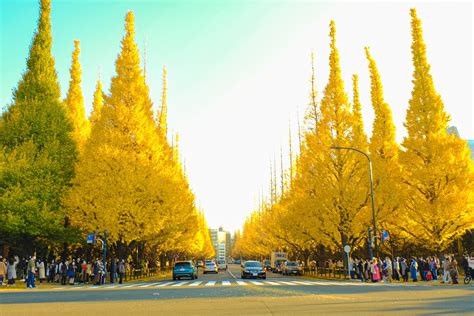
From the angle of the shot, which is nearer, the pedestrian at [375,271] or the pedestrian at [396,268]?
the pedestrian at [375,271]

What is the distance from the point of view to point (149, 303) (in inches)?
528

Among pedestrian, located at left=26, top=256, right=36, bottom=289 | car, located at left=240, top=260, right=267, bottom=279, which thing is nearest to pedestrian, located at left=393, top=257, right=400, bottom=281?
car, located at left=240, top=260, right=267, bottom=279

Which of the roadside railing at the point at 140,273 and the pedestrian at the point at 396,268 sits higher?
the pedestrian at the point at 396,268

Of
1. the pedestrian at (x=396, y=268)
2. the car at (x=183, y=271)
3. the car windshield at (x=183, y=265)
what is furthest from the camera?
the car windshield at (x=183, y=265)

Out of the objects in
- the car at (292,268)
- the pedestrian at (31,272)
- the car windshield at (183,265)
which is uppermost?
the pedestrian at (31,272)

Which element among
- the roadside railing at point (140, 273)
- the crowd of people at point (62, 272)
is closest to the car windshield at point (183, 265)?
the roadside railing at point (140, 273)

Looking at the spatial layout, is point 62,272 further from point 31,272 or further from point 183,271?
Result: point 183,271

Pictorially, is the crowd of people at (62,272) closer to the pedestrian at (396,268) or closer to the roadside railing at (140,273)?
the roadside railing at (140,273)

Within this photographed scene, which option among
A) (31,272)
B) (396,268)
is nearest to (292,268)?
(396,268)

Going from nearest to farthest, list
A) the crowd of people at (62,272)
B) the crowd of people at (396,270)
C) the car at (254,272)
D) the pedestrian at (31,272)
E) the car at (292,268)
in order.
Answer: the pedestrian at (31,272), the crowd of people at (62,272), the crowd of people at (396,270), the car at (254,272), the car at (292,268)

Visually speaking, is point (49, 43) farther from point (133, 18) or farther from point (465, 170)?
point (465, 170)

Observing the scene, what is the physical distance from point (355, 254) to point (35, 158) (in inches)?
1331

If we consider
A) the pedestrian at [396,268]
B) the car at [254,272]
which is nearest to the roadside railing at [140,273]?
the car at [254,272]

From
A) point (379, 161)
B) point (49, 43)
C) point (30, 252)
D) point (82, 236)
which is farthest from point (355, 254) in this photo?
point (49, 43)
